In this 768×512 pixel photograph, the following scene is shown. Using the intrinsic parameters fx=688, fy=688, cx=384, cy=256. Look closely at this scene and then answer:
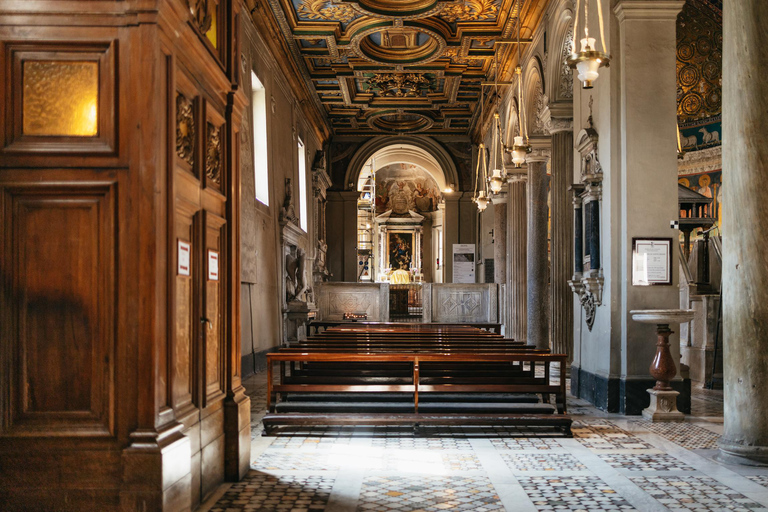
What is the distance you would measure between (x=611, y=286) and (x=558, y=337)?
128 inches

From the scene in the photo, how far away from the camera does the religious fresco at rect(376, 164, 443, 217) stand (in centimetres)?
3622

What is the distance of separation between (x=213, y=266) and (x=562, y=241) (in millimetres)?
7437

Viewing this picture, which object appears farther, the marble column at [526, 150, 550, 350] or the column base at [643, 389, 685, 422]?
the marble column at [526, 150, 550, 350]

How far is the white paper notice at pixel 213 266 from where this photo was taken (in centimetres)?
419

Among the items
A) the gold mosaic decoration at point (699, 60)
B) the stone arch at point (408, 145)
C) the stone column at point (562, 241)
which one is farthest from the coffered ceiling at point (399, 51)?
the gold mosaic decoration at point (699, 60)

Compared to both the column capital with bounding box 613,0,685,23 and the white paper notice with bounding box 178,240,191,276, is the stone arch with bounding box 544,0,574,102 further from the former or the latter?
the white paper notice with bounding box 178,240,191,276

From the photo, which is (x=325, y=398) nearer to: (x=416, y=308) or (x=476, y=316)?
(x=476, y=316)

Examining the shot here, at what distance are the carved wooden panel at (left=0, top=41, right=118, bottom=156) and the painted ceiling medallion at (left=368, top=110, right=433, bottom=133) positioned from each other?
1733cm

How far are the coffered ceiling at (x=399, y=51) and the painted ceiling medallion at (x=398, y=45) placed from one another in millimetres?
22

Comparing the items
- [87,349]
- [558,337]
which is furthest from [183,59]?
[558,337]

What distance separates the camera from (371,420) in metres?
5.97

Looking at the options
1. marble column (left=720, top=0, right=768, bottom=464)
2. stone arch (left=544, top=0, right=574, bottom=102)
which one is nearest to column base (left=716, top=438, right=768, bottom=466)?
marble column (left=720, top=0, right=768, bottom=464)

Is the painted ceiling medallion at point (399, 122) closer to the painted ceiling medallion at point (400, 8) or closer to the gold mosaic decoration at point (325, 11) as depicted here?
the gold mosaic decoration at point (325, 11)

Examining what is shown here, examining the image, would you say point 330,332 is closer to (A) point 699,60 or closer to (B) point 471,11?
(B) point 471,11
